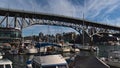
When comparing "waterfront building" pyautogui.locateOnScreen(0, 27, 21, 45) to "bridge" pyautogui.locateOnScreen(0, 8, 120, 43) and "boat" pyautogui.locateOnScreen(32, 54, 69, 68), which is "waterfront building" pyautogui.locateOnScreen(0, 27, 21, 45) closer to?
"bridge" pyautogui.locateOnScreen(0, 8, 120, 43)

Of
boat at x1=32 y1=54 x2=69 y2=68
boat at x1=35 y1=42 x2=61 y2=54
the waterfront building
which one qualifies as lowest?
boat at x1=35 y1=42 x2=61 y2=54

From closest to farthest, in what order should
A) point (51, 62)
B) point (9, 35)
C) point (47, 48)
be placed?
point (51, 62) → point (47, 48) → point (9, 35)

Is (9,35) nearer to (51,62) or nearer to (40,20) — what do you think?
(40,20)

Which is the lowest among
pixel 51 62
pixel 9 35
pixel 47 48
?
pixel 47 48

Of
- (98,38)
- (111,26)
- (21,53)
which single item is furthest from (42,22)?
(98,38)

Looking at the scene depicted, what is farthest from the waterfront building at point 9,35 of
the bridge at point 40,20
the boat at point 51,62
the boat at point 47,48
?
the boat at point 51,62

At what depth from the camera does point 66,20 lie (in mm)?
114938

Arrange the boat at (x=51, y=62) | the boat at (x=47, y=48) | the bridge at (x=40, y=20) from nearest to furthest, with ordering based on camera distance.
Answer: the boat at (x=51, y=62) < the boat at (x=47, y=48) < the bridge at (x=40, y=20)

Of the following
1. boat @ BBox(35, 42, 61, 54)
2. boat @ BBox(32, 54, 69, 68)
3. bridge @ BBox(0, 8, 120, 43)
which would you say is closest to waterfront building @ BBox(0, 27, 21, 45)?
bridge @ BBox(0, 8, 120, 43)

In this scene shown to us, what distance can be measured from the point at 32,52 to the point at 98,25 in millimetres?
79469

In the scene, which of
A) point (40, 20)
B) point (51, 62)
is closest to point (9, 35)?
point (40, 20)

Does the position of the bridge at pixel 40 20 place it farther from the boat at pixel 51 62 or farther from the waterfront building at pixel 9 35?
the boat at pixel 51 62

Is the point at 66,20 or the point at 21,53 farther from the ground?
the point at 66,20

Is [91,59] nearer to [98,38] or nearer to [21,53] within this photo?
[21,53]
